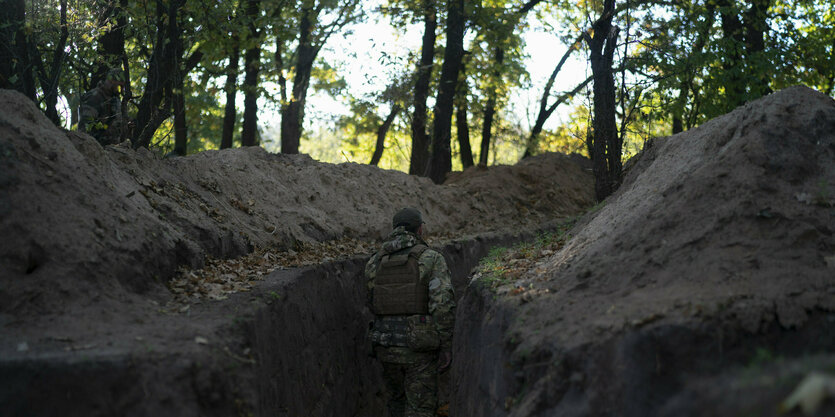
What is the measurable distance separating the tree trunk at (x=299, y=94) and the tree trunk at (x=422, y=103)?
3.48 meters

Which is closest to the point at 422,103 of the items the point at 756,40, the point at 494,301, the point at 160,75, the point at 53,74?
the point at 756,40

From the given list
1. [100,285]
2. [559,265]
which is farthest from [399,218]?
[100,285]

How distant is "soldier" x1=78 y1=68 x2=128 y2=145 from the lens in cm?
1177

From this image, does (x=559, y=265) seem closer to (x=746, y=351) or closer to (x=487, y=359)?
(x=487, y=359)

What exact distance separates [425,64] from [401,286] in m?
14.1

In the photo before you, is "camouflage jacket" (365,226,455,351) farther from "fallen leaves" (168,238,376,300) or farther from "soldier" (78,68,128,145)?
"soldier" (78,68,128,145)

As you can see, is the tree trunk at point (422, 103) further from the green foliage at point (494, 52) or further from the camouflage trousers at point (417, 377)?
the camouflage trousers at point (417, 377)

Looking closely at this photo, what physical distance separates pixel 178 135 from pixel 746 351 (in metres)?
17.5

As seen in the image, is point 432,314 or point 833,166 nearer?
point 833,166

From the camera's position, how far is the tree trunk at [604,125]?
1245 cm

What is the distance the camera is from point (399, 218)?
9.07 meters

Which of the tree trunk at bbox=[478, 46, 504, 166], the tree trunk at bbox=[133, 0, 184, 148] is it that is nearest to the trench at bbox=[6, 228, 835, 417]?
the tree trunk at bbox=[133, 0, 184, 148]

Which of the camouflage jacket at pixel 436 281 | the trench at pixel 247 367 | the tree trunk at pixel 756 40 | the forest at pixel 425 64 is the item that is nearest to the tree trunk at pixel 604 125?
the forest at pixel 425 64

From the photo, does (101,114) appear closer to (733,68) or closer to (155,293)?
(155,293)
